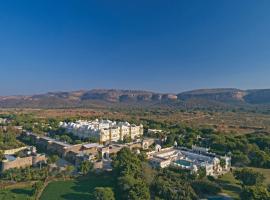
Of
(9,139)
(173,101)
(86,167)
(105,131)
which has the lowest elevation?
(86,167)

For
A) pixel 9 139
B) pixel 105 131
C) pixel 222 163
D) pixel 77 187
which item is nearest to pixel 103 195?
pixel 77 187

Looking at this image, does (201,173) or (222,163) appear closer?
(201,173)

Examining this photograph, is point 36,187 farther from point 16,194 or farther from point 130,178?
point 130,178

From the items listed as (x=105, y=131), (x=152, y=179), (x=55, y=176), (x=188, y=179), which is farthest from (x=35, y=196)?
(x=105, y=131)

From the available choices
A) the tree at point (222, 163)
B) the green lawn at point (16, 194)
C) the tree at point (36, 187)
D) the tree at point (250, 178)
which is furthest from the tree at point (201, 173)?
the green lawn at point (16, 194)

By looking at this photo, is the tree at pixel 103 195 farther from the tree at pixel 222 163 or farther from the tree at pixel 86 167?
the tree at pixel 222 163

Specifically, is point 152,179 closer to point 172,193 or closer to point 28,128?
point 172,193
